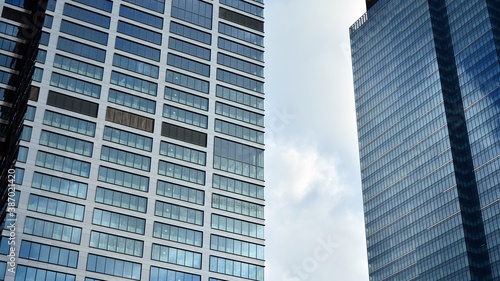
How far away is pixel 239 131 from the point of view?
109125mm

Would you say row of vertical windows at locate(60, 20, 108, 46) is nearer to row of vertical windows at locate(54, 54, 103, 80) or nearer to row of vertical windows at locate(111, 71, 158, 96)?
row of vertical windows at locate(54, 54, 103, 80)

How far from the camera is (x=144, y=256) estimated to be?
92875mm

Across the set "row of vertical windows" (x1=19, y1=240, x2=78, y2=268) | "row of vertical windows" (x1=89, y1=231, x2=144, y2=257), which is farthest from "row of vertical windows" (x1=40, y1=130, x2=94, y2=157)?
"row of vertical windows" (x1=19, y1=240, x2=78, y2=268)

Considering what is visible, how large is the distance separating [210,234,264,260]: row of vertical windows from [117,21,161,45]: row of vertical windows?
3294cm

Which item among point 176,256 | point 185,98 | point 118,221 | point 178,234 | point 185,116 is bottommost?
point 176,256

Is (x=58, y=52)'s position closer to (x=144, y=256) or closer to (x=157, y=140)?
(x=157, y=140)

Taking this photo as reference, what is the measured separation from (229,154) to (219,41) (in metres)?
21.0

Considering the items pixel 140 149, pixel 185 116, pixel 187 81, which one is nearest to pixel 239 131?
pixel 185 116

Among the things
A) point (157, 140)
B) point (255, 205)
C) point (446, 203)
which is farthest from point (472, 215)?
point (157, 140)

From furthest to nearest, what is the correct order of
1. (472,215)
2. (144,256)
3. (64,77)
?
(472,215)
(64,77)
(144,256)

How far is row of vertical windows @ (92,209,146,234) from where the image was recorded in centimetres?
9275

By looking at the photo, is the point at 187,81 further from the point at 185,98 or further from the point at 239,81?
the point at 239,81

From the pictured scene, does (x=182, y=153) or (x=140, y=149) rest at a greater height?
(x=182, y=153)

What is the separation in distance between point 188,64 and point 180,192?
22297mm
